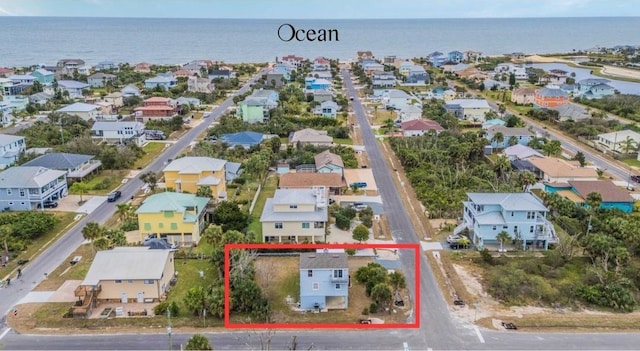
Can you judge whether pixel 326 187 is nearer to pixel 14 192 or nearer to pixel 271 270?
pixel 271 270

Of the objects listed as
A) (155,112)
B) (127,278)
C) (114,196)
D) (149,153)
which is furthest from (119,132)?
(127,278)

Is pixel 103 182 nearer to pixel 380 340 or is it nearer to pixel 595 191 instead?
pixel 380 340

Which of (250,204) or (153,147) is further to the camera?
(153,147)

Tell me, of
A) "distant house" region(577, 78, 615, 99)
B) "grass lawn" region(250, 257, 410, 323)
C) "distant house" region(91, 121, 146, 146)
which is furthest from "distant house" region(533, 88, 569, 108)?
"grass lawn" region(250, 257, 410, 323)

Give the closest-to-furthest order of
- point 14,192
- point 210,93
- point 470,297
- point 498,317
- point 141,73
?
point 498,317
point 470,297
point 14,192
point 210,93
point 141,73

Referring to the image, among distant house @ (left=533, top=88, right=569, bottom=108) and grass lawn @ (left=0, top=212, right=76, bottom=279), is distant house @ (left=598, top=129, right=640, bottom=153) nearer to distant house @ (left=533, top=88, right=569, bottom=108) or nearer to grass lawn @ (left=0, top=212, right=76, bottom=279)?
distant house @ (left=533, top=88, right=569, bottom=108)

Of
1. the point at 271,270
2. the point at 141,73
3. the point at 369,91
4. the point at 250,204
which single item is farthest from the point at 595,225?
the point at 141,73
